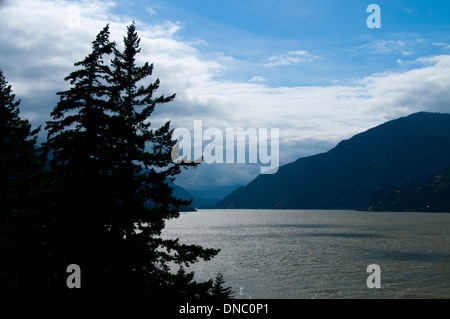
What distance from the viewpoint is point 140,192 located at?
18.7 m

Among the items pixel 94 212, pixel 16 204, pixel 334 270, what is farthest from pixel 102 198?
pixel 334 270

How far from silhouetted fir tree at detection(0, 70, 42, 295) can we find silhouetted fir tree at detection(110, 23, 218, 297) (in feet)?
13.8

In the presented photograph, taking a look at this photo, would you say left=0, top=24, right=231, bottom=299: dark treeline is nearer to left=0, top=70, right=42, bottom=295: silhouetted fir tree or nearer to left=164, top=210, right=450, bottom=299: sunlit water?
left=0, top=70, right=42, bottom=295: silhouetted fir tree

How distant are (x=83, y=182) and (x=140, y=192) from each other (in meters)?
3.45

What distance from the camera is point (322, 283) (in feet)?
147

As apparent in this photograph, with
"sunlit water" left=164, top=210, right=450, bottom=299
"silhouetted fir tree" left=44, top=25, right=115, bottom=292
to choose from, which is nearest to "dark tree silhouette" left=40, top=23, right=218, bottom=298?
"silhouetted fir tree" left=44, top=25, right=115, bottom=292

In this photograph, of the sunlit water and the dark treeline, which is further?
the sunlit water

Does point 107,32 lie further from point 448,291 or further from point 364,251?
point 364,251

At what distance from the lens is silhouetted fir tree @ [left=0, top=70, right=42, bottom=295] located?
52.1 feet

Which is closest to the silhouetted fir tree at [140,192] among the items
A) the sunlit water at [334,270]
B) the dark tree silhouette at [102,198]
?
the dark tree silhouette at [102,198]

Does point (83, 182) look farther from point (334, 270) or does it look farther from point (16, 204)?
point (334, 270)

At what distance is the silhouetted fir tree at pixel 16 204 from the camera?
15.9m

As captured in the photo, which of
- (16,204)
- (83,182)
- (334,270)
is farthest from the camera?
(334,270)

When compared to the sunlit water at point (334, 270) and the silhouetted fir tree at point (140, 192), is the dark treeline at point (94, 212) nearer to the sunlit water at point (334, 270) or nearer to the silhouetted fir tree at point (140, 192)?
the silhouetted fir tree at point (140, 192)
